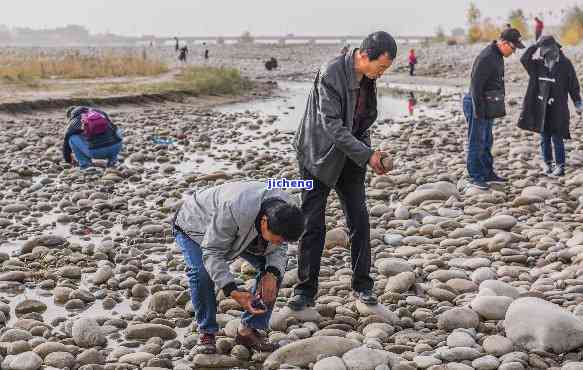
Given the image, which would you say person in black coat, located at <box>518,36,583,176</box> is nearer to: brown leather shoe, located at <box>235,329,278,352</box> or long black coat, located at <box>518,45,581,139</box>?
long black coat, located at <box>518,45,581,139</box>

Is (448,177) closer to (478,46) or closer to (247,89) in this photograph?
(247,89)

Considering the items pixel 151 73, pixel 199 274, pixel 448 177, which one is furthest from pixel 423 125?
pixel 151 73

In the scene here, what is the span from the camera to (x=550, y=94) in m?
8.05

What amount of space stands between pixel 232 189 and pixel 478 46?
36.4 m

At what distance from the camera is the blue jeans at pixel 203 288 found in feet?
12.4

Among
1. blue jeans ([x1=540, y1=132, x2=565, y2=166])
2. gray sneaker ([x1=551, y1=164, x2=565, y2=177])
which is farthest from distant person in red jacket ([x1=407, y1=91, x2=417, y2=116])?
gray sneaker ([x1=551, y1=164, x2=565, y2=177])

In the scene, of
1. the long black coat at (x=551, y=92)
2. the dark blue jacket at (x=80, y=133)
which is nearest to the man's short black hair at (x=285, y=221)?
the long black coat at (x=551, y=92)

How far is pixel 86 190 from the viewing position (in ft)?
27.0

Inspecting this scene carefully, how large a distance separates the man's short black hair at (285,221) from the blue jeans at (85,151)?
618cm

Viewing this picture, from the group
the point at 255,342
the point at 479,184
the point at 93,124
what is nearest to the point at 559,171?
the point at 479,184

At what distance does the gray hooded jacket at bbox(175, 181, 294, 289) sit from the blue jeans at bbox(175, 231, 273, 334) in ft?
0.30

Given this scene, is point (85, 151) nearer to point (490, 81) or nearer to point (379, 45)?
point (490, 81)

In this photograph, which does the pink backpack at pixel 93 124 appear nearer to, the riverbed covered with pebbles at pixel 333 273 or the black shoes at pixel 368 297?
the riverbed covered with pebbles at pixel 333 273

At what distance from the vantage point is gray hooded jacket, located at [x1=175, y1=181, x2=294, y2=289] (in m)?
3.50
